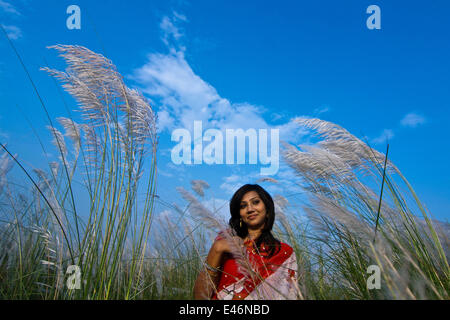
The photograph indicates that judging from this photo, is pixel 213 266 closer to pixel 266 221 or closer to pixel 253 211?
pixel 253 211

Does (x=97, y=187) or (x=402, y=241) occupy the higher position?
(x=97, y=187)

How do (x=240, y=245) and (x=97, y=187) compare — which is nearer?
(x=240, y=245)

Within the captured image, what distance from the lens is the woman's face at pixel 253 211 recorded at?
112 inches

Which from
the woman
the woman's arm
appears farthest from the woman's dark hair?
the woman's arm

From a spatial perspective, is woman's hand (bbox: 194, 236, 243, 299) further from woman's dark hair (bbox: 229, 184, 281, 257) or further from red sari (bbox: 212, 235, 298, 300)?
woman's dark hair (bbox: 229, 184, 281, 257)

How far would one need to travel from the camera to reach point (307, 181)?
3.21 metres

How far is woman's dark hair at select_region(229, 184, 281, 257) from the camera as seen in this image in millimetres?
2809

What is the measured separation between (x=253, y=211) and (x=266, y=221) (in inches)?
8.6

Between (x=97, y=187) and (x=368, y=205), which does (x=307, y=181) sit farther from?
(x=97, y=187)

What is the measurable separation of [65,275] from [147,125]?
1100 millimetres

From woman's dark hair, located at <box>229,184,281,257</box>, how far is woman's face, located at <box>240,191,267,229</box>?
42mm

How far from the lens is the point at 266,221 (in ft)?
9.81
